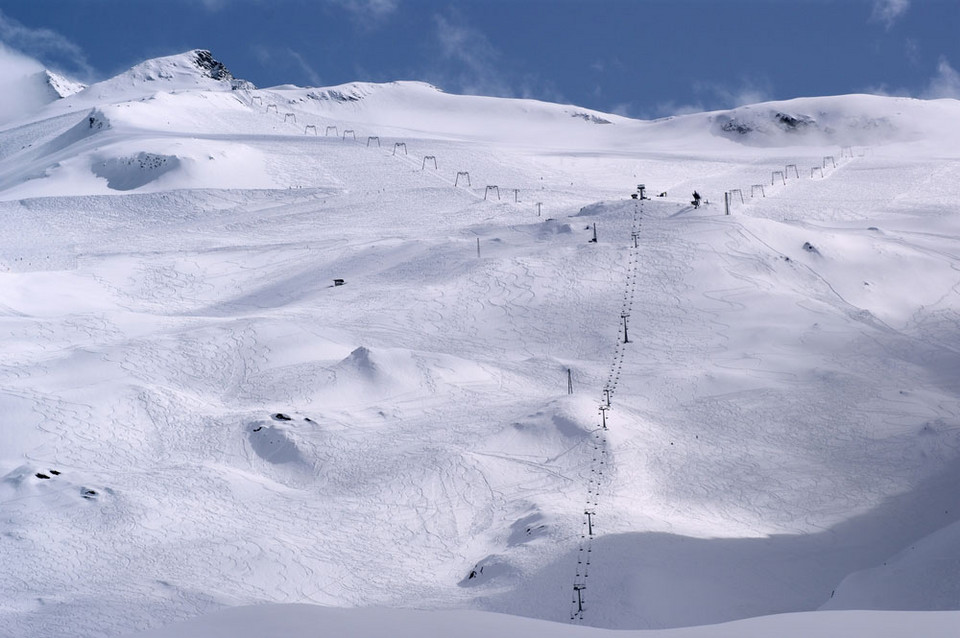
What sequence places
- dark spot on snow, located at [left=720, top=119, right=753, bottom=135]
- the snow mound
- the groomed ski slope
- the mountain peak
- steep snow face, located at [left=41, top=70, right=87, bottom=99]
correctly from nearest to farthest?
the groomed ski slope → the snow mound → dark spot on snow, located at [left=720, top=119, right=753, bottom=135] → the mountain peak → steep snow face, located at [left=41, top=70, right=87, bottom=99]

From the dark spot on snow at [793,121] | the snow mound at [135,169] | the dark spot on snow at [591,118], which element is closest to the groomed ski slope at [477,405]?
the snow mound at [135,169]

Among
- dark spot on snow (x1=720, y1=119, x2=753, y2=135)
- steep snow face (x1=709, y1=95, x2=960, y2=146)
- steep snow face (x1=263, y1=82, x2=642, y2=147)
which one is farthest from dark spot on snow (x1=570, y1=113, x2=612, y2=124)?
dark spot on snow (x1=720, y1=119, x2=753, y2=135)

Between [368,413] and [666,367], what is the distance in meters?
7.61

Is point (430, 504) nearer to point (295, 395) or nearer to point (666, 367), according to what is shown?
point (295, 395)

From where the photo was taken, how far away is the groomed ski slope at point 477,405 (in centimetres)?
1925

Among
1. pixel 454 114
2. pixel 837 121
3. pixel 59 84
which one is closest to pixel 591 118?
pixel 454 114

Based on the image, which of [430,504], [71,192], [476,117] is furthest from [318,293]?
[476,117]

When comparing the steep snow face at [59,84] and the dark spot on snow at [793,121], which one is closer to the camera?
the dark spot on snow at [793,121]

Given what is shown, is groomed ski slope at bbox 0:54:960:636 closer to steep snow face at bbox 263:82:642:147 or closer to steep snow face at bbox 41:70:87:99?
steep snow face at bbox 263:82:642:147

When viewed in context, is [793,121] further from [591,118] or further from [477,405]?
[477,405]

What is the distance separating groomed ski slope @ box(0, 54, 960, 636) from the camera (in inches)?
758

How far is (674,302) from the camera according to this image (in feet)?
107

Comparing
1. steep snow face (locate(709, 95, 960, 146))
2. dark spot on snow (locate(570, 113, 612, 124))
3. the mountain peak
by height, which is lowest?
steep snow face (locate(709, 95, 960, 146))

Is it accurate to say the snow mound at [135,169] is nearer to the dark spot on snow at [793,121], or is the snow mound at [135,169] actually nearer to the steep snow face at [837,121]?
the steep snow face at [837,121]
